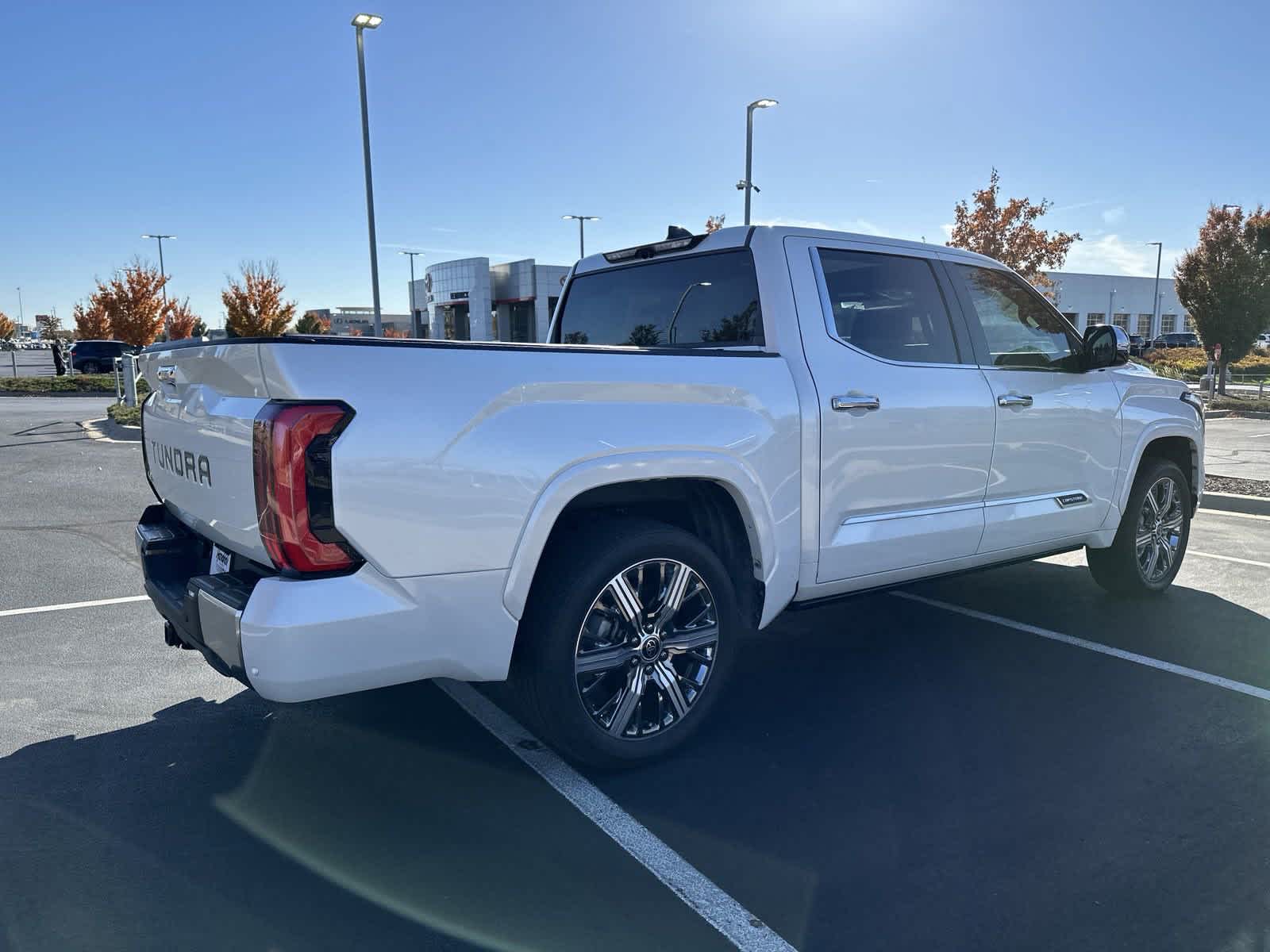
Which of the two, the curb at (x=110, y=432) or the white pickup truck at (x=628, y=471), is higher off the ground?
the white pickup truck at (x=628, y=471)

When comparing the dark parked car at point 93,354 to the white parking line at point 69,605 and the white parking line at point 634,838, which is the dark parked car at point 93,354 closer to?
the white parking line at point 69,605

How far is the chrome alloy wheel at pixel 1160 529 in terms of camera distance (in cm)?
565

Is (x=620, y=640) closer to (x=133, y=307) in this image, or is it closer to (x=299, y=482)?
(x=299, y=482)

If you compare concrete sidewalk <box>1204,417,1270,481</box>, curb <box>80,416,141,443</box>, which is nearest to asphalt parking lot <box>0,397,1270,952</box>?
concrete sidewalk <box>1204,417,1270,481</box>

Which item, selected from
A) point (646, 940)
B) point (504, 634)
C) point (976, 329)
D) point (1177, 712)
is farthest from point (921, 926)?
point (976, 329)

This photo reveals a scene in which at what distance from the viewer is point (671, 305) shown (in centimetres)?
446

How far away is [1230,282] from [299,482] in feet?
93.3

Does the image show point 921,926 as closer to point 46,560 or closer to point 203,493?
point 203,493

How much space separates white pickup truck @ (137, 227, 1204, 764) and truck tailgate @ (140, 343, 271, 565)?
0.01 meters

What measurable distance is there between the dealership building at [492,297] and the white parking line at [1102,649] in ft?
140

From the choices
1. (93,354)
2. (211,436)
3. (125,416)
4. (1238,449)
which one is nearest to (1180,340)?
(1238,449)

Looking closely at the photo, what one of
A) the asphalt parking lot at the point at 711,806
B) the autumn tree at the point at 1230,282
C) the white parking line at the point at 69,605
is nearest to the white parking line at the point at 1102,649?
the asphalt parking lot at the point at 711,806

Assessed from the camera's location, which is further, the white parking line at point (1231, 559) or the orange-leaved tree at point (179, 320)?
the orange-leaved tree at point (179, 320)

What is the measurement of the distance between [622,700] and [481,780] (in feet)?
1.84
